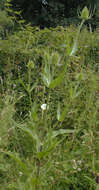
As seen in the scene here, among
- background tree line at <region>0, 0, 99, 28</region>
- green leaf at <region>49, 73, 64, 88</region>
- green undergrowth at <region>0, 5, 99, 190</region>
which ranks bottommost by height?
green undergrowth at <region>0, 5, 99, 190</region>

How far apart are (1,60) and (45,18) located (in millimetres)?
6771

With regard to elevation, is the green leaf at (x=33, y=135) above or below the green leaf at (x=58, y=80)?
below

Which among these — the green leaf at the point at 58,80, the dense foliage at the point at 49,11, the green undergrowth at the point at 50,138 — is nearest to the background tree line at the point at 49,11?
the dense foliage at the point at 49,11

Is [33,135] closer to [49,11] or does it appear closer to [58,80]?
[58,80]

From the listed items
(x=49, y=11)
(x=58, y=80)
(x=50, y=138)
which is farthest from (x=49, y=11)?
(x=50, y=138)

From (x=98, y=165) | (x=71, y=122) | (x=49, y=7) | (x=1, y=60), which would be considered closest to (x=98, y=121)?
(x=71, y=122)

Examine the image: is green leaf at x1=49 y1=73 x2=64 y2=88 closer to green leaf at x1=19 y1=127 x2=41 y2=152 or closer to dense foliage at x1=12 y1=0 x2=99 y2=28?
green leaf at x1=19 y1=127 x2=41 y2=152

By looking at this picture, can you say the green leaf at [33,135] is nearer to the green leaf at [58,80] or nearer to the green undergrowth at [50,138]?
the green undergrowth at [50,138]

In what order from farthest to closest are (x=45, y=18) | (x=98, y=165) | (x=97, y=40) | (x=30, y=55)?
(x=45, y=18), (x=97, y=40), (x=30, y=55), (x=98, y=165)

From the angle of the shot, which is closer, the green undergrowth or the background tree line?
the green undergrowth

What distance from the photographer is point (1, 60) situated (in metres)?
3.12

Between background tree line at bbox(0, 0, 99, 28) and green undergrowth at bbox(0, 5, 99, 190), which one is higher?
background tree line at bbox(0, 0, 99, 28)

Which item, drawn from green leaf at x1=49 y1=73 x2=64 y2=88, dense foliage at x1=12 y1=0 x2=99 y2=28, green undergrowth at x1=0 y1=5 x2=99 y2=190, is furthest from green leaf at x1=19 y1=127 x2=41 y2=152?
dense foliage at x1=12 y1=0 x2=99 y2=28

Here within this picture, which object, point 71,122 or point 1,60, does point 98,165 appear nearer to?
point 71,122
